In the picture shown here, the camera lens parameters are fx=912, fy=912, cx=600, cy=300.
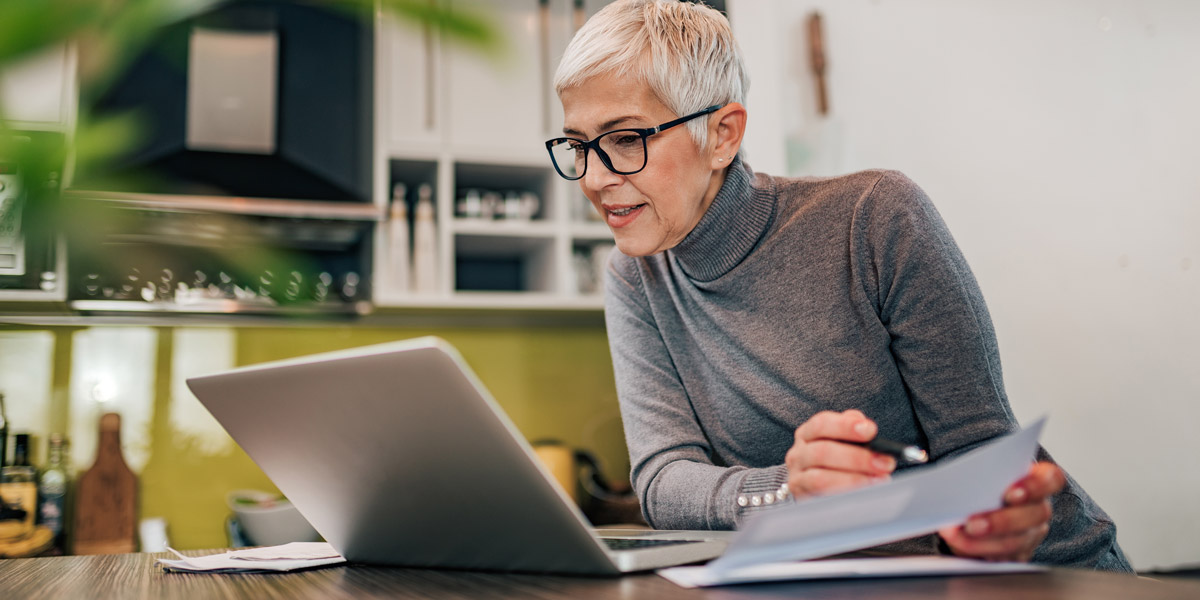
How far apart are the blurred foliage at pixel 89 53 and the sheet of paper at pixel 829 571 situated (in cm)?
36

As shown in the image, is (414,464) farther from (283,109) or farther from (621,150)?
(283,109)

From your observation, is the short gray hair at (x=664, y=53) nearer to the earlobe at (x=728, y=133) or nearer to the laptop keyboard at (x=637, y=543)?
the earlobe at (x=728, y=133)

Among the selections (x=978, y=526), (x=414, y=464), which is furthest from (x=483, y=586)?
(x=978, y=526)

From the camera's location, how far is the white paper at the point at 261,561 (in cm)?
71

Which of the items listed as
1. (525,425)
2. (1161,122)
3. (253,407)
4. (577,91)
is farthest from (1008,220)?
(253,407)

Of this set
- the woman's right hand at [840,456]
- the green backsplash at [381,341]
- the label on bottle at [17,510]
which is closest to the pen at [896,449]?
the woman's right hand at [840,456]

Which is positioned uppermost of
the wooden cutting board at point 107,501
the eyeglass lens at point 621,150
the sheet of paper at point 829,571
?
the eyeglass lens at point 621,150

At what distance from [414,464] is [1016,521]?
390 millimetres

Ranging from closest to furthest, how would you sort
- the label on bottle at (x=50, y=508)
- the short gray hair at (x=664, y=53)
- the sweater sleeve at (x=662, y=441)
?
the sweater sleeve at (x=662, y=441) → the short gray hair at (x=664, y=53) → the label on bottle at (x=50, y=508)

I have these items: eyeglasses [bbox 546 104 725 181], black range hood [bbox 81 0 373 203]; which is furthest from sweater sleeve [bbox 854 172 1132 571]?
black range hood [bbox 81 0 373 203]

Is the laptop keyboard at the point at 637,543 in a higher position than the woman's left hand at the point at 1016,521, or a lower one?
lower

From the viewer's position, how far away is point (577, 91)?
1.07 m

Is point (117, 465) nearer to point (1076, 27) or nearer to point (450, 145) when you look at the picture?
point (450, 145)

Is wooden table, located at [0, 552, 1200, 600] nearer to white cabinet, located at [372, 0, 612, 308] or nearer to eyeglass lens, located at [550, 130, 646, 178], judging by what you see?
eyeglass lens, located at [550, 130, 646, 178]
